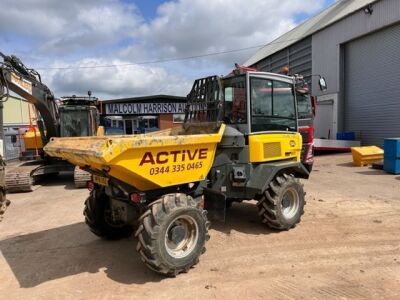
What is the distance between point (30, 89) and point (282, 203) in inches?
320

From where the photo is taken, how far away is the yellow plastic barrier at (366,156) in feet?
47.2

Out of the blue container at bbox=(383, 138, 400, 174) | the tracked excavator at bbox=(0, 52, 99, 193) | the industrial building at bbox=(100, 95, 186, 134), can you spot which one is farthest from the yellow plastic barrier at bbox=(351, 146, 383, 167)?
the industrial building at bbox=(100, 95, 186, 134)

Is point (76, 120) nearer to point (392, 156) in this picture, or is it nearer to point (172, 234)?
point (172, 234)

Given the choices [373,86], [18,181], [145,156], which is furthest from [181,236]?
[373,86]

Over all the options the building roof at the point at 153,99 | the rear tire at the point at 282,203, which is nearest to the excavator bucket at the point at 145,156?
the rear tire at the point at 282,203

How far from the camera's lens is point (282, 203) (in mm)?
6312

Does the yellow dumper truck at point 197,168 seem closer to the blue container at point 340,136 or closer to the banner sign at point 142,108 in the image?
the blue container at point 340,136

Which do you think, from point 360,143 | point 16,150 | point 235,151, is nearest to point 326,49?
point 360,143

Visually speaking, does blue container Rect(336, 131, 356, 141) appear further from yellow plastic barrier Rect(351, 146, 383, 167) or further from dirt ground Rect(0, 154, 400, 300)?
dirt ground Rect(0, 154, 400, 300)

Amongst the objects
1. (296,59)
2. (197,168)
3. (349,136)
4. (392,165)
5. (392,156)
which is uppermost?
(296,59)

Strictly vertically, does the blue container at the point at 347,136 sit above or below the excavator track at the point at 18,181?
above

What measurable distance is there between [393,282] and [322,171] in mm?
9542

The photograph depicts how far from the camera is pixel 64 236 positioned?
6289mm

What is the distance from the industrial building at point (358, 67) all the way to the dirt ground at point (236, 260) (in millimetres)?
11016
